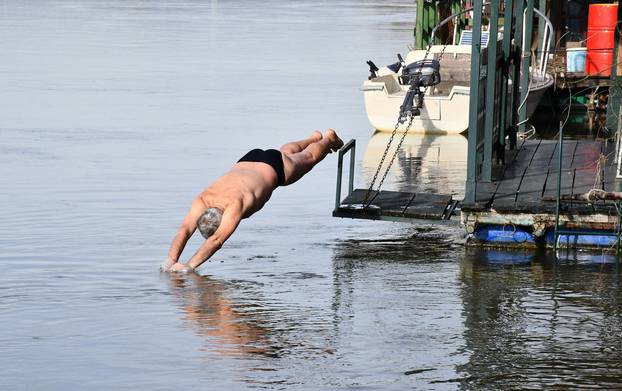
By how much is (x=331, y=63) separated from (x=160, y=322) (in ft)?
99.0

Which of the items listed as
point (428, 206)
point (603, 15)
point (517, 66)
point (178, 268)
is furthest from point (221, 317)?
point (603, 15)

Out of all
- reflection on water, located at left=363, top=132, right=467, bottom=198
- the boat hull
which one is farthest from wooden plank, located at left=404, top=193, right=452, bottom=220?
the boat hull

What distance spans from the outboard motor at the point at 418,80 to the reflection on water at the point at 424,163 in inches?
23.4

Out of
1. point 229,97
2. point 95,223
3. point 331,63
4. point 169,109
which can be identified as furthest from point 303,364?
point 331,63

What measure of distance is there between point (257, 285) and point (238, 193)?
88 centimetres

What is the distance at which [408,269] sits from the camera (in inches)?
545

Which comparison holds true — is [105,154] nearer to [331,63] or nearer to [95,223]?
[95,223]

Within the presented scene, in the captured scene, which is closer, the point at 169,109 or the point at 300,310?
the point at 300,310

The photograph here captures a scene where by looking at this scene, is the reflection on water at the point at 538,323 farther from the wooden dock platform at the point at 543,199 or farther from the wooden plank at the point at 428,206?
the wooden plank at the point at 428,206

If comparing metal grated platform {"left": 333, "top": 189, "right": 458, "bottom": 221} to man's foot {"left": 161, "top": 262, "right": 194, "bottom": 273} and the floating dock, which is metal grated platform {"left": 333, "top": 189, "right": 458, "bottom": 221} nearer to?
the floating dock

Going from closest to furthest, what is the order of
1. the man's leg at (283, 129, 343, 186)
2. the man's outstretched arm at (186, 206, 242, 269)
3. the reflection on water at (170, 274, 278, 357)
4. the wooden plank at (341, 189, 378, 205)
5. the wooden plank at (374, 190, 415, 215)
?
the reflection on water at (170, 274, 278, 357) < the man's outstretched arm at (186, 206, 242, 269) < the man's leg at (283, 129, 343, 186) < the wooden plank at (374, 190, 415, 215) < the wooden plank at (341, 189, 378, 205)

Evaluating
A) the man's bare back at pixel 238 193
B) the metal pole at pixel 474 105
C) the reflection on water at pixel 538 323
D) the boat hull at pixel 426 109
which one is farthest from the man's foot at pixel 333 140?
the boat hull at pixel 426 109

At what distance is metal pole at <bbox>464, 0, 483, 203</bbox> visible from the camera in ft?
46.4

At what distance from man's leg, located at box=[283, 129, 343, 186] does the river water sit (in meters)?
0.86
